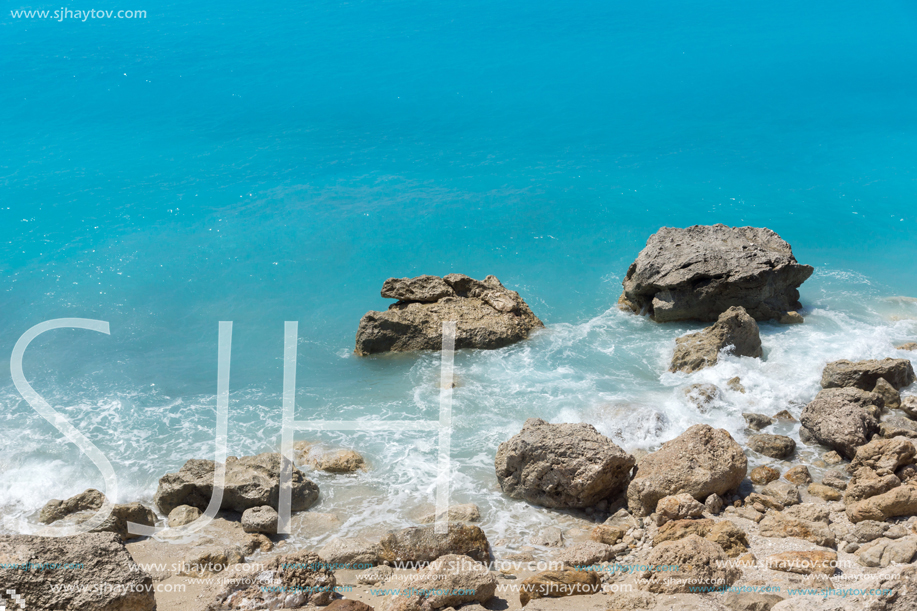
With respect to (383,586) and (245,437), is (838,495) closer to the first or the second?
(383,586)

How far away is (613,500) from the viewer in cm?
770

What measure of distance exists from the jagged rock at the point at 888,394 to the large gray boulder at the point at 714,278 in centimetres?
304

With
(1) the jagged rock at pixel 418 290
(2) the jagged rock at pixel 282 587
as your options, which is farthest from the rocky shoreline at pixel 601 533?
(1) the jagged rock at pixel 418 290

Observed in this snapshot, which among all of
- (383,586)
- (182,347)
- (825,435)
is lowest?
(383,586)

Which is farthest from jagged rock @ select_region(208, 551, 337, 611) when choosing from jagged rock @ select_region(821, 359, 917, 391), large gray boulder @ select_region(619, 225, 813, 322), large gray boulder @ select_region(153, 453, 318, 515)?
large gray boulder @ select_region(619, 225, 813, 322)

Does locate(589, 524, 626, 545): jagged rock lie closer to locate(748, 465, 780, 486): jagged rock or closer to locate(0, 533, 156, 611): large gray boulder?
locate(748, 465, 780, 486): jagged rock

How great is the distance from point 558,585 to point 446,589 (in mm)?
878

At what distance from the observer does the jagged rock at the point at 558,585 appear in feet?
18.1

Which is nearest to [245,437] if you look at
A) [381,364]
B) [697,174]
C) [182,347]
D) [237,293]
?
[381,364]

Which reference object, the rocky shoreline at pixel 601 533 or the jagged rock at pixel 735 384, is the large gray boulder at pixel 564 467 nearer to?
the rocky shoreline at pixel 601 533

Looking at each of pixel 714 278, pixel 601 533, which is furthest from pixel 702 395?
pixel 601 533

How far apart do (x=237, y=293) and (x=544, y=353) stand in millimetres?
6618

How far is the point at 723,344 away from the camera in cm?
1075

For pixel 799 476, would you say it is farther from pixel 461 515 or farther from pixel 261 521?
pixel 261 521
